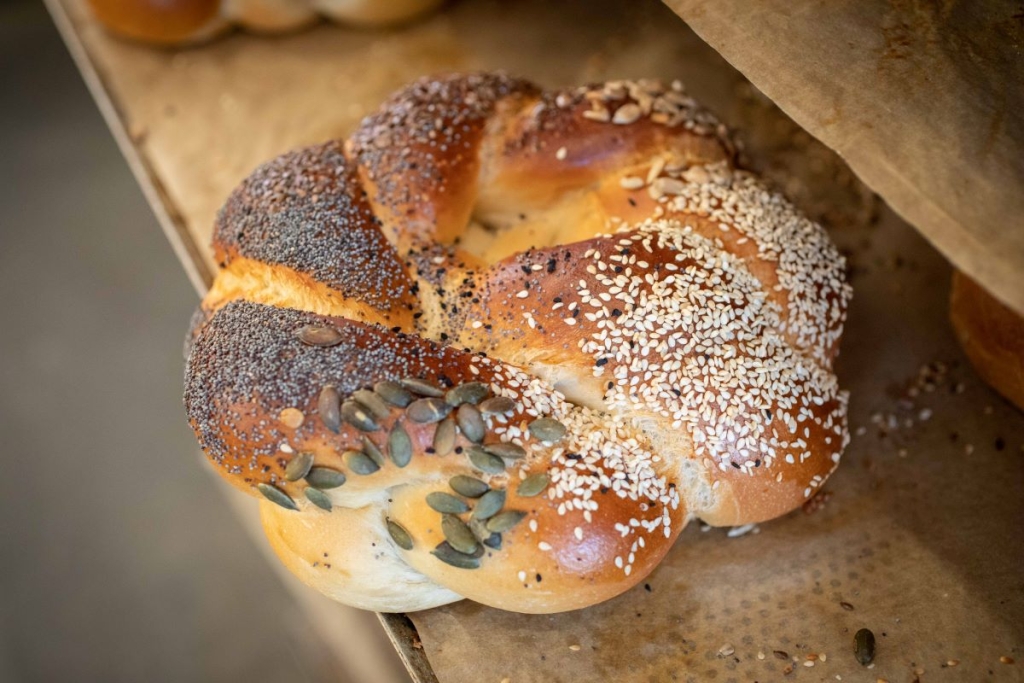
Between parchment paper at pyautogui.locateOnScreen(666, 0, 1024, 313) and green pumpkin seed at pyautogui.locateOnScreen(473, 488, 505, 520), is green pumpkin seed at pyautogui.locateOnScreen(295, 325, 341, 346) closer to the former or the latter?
green pumpkin seed at pyautogui.locateOnScreen(473, 488, 505, 520)

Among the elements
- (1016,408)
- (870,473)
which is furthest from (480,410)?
(1016,408)

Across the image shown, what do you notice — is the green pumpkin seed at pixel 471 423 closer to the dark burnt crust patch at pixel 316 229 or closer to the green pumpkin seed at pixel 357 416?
the green pumpkin seed at pixel 357 416

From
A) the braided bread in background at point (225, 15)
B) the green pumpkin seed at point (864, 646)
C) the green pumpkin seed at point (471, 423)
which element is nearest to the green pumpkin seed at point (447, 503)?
the green pumpkin seed at point (471, 423)

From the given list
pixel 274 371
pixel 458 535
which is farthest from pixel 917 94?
pixel 274 371

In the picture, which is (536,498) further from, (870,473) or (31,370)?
(31,370)

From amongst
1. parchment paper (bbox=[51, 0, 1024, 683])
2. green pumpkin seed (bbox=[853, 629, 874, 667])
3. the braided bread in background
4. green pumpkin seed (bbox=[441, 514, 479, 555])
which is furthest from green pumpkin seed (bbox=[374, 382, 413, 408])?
the braided bread in background

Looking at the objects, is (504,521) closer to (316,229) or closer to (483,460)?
(483,460)
